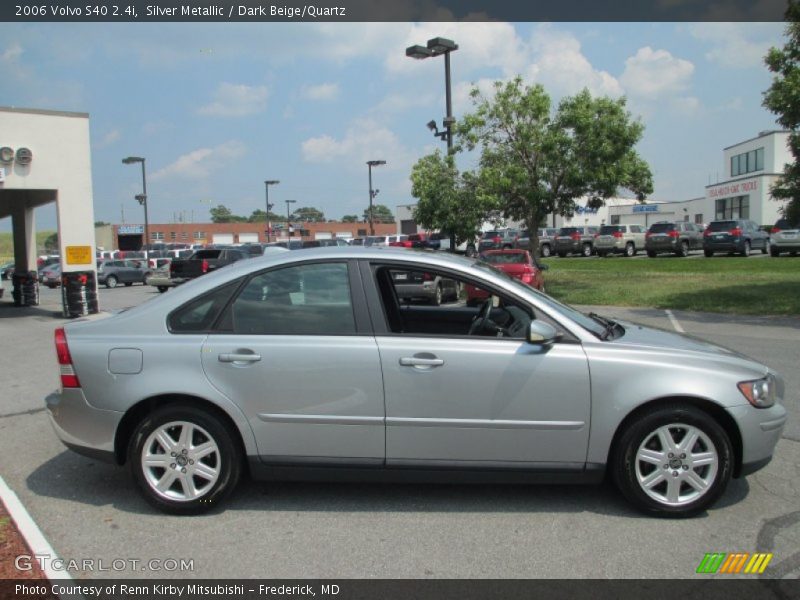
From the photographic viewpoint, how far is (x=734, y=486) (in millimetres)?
4426

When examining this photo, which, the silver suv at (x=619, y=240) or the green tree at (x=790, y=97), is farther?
the silver suv at (x=619, y=240)

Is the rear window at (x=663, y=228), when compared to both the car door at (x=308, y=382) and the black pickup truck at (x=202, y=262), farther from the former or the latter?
the car door at (x=308, y=382)

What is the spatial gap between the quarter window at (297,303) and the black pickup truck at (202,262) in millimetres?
18343

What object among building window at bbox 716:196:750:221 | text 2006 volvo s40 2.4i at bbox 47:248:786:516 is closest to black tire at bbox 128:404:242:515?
text 2006 volvo s40 2.4i at bbox 47:248:786:516

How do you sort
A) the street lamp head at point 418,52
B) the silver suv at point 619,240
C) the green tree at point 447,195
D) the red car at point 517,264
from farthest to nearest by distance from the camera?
the silver suv at point 619,240, the green tree at point 447,195, the street lamp head at point 418,52, the red car at point 517,264

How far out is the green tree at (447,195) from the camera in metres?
19.5

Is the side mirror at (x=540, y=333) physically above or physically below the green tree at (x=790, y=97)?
below

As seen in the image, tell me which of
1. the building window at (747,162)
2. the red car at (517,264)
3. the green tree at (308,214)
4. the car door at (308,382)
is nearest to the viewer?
the car door at (308,382)

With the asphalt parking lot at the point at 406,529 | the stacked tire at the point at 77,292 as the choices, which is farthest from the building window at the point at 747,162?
the asphalt parking lot at the point at 406,529

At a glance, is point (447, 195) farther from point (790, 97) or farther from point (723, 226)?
point (723, 226)

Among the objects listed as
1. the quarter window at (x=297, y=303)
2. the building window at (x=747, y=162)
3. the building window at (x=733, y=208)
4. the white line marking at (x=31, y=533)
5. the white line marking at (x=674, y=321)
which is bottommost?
the white line marking at (x=31, y=533)

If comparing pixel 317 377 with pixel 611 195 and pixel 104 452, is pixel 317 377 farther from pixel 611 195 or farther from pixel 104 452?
pixel 611 195

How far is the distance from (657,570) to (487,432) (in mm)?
1137

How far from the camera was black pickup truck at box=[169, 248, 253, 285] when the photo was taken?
76.7 feet
